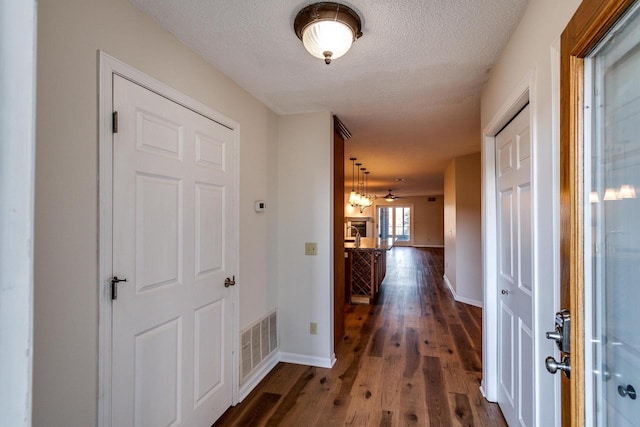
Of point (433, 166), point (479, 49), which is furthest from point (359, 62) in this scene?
point (433, 166)

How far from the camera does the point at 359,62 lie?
1991mm

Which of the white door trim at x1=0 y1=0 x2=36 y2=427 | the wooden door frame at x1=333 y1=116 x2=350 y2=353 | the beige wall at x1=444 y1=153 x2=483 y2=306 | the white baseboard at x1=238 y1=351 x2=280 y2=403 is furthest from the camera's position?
the beige wall at x1=444 y1=153 x2=483 y2=306

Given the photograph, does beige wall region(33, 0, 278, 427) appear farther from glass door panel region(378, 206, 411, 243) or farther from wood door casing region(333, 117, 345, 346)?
glass door panel region(378, 206, 411, 243)

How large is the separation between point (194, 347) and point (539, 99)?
2.26m

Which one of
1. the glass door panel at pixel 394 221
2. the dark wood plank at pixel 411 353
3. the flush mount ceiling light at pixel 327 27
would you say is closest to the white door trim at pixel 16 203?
the flush mount ceiling light at pixel 327 27

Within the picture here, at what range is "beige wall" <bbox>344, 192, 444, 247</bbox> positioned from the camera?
13500mm

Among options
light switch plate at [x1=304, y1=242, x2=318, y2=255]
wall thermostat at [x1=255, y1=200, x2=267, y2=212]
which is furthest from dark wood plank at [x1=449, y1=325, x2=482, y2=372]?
wall thermostat at [x1=255, y1=200, x2=267, y2=212]

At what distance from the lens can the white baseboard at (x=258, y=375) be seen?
238 cm

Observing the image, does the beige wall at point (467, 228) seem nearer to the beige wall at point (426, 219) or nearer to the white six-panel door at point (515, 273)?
the white six-panel door at point (515, 273)

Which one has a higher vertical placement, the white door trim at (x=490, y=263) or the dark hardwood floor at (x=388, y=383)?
the white door trim at (x=490, y=263)

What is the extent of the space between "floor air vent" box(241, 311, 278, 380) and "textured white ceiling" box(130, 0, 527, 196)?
1.95 meters

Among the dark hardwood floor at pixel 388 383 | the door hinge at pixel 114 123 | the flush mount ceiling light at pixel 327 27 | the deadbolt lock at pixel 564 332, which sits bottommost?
the dark hardwood floor at pixel 388 383

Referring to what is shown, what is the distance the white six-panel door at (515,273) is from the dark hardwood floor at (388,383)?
1.28 feet

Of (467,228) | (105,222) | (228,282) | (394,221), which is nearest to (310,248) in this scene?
(228,282)
